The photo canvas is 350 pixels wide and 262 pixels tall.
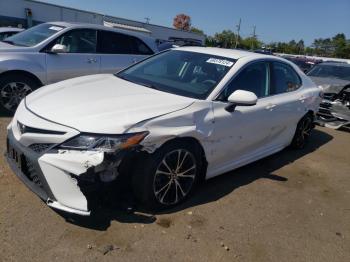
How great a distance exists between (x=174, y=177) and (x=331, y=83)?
7086mm

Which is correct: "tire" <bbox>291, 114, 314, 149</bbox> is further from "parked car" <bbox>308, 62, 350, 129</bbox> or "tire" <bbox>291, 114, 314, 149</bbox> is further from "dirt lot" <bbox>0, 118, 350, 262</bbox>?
"parked car" <bbox>308, 62, 350, 129</bbox>

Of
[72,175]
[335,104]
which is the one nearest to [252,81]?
[72,175]

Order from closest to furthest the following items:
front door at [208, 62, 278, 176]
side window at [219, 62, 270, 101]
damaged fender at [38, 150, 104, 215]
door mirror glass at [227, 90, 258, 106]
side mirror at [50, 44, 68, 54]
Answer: damaged fender at [38, 150, 104, 215], door mirror glass at [227, 90, 258, 106], front door at [208, 62, 278, 176], side window at [219, 62, 270, 101], side mirror at [50, 44, 68, 54]

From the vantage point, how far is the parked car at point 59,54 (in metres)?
6.19

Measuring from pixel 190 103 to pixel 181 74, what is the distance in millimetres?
805

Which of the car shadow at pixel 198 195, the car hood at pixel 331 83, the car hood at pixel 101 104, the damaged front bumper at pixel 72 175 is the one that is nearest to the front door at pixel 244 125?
the car shadow at pixel 198 195

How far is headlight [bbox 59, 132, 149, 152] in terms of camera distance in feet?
9.86

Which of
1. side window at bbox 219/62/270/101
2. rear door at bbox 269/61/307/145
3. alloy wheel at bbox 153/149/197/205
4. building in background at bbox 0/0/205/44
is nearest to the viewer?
alloy wheel at bbox 153/149/197/205

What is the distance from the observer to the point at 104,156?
2967 mm

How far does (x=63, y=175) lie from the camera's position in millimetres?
2963

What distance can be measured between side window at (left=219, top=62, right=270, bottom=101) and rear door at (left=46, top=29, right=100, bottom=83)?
3.61 m

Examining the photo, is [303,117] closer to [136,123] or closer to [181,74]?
[181,74]

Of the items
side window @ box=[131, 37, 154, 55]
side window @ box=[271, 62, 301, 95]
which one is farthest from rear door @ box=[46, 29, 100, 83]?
side window @ box=[271, 62, 301, 95]

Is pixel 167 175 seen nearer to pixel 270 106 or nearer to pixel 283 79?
pixel 270 106
